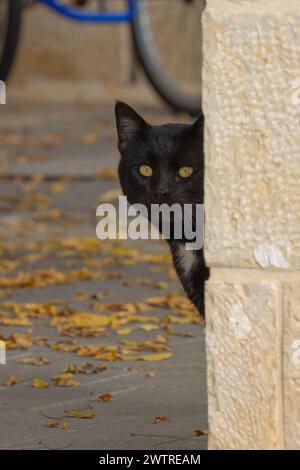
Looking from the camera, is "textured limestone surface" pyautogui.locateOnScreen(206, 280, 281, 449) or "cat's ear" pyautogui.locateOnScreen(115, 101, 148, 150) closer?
"textured limestone surface" pyautogui.locateOnScreen(206, 280, 281, 449)

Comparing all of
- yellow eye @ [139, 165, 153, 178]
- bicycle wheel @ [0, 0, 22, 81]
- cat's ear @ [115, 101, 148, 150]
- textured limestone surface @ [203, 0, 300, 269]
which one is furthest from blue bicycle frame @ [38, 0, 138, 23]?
textured limestone surface @ [203, 0, 300, 269]

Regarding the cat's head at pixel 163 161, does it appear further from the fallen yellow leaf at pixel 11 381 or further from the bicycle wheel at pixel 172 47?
the bicycle wheel at pixel 172 47

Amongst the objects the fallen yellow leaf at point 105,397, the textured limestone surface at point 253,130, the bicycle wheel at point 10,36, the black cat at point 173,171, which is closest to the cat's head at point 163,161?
the black cat at point 173,171

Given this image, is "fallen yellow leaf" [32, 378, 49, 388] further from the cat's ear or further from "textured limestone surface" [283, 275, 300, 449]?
"textured limestone surface" [283, 275, 300, 449]

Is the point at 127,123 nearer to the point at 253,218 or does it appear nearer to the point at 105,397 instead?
the point at 105,397

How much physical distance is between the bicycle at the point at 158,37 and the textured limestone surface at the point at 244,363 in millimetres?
5937

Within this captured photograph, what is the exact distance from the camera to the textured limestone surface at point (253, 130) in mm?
2787

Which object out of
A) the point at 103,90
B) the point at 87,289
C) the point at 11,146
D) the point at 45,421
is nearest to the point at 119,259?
the point at 87,289

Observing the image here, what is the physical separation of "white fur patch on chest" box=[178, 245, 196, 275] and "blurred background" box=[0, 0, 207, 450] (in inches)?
16.6

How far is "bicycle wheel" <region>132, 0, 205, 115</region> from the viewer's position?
876 cm

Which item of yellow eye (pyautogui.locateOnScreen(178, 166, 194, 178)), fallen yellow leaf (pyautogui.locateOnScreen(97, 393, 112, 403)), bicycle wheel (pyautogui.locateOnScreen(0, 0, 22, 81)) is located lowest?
fallen yellow leaf (pyautogui.locateOnScreen(97, 393, 112, 403))

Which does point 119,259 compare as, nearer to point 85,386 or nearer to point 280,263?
point 85,386

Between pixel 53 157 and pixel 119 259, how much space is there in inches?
115

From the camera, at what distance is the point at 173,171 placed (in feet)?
13.1
